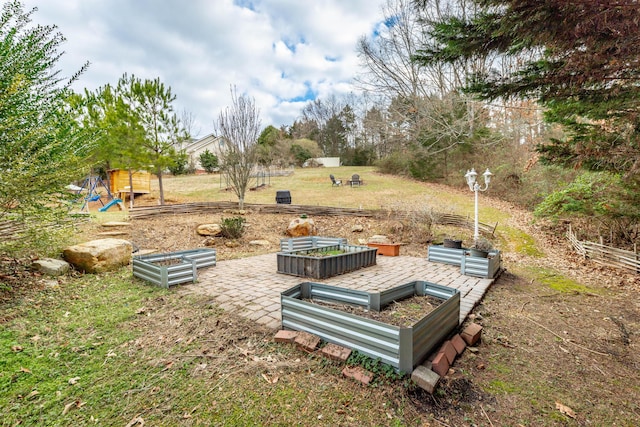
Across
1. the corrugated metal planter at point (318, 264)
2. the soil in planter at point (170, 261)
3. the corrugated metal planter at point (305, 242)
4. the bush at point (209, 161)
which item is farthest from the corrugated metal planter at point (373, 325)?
the bush at point (209, 161)

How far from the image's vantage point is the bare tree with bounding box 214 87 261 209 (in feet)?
34.4

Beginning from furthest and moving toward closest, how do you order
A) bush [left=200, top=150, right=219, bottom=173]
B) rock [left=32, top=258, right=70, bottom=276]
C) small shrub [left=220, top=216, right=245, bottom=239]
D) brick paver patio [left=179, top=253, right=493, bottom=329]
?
bush [left=200, top=150, right=219, bottom=173]
small shrub [left=220, top=216, right=245, bottom=239]
rock [left=32, top=258, right=70, bottom=276]
brick paver patio [left=179, top=253, right=493, bottom=329]

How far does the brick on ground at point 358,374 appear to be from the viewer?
2245 millimetres

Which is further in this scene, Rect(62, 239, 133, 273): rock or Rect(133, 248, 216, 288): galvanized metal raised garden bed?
Rect(62, 239, 133, 273): rock

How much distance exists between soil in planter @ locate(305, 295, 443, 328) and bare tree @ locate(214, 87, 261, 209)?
8.46 meters

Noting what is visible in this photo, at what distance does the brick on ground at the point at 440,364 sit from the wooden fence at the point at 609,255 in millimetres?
6125

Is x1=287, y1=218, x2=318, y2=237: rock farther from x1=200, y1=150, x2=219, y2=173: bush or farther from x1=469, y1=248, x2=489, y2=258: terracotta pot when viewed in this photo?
x1=200, y1=150, x2=219, y2=173: bush

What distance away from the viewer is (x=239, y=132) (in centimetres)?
1062

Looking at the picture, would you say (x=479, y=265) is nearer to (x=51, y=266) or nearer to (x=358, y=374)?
(x=358, y=374)

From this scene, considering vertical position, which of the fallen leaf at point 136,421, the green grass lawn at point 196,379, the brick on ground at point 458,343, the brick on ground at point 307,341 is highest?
the brick on ground at point 307,341

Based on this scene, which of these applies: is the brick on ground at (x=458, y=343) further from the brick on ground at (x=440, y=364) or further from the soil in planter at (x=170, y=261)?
the soil in planter at (x=170, y=261)

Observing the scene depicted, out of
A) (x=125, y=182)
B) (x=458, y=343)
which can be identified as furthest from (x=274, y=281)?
(x=125, y=182)

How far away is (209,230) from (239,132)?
404 centimetres

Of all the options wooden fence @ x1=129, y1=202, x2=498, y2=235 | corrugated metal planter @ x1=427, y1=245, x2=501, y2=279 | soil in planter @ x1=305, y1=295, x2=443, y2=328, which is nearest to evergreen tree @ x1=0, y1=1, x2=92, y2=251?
soil in planter @ x1=305, y1=295, x2=443, y2=328
